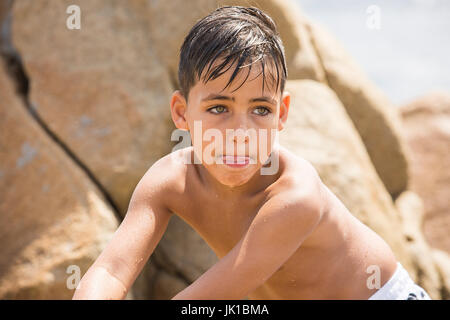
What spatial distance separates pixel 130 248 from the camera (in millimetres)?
1997

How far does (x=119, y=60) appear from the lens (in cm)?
390

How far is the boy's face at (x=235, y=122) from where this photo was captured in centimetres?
186

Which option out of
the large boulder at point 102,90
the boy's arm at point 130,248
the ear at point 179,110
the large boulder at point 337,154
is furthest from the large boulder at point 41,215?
the ear at point 179,110

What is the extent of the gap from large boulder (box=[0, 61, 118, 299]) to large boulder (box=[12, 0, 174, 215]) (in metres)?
0.15

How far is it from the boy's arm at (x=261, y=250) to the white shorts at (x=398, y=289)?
2.12ft

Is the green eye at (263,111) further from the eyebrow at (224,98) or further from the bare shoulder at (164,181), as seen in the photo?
the bare shoulder at (164,181)

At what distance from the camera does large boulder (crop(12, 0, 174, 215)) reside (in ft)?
12.5

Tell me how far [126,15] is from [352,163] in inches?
79.2

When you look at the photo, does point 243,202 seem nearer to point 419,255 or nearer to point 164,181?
point 164,181

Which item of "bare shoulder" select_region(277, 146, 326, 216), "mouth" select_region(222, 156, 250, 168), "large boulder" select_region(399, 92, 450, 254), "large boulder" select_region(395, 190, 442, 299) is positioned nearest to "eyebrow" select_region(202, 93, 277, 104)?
"mouth" select_region(222, 156, 250, 168)

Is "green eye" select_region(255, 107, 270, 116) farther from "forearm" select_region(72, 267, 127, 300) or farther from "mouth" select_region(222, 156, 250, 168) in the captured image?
"forearm" select_region(72, 267, 127, 300)
